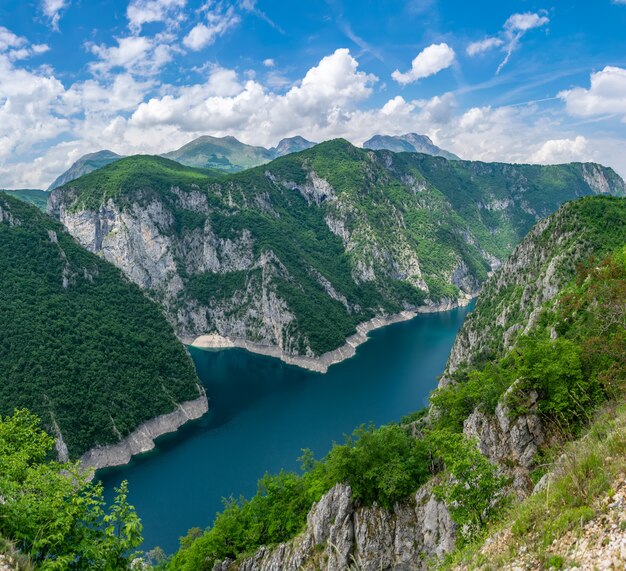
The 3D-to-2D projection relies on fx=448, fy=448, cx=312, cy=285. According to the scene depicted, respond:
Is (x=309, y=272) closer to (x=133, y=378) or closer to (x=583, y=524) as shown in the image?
(x=133, y=378)

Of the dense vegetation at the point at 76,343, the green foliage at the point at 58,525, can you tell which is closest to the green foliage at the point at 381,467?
the green foliage at the point at 58,525

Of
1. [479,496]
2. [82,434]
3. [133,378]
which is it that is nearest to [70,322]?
[133,378]

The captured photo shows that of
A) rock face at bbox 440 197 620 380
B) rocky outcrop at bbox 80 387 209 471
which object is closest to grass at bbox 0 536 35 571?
rock face at bbox 440 197 620 380

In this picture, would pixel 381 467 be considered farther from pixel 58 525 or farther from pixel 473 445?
pixel 58 525

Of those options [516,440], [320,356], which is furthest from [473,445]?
[320,356]

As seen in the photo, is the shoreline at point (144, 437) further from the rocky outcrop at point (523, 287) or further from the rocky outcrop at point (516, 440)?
the rocky outcrop at point (516, 440)
